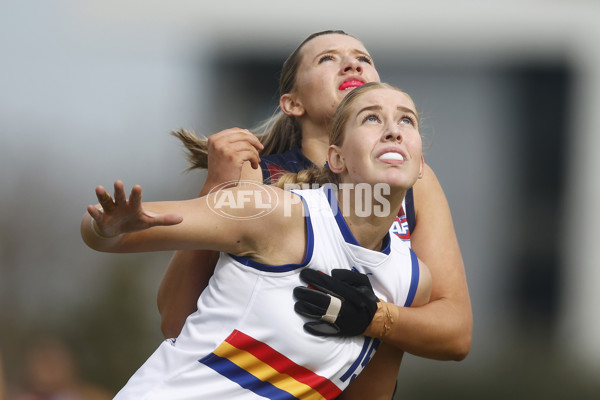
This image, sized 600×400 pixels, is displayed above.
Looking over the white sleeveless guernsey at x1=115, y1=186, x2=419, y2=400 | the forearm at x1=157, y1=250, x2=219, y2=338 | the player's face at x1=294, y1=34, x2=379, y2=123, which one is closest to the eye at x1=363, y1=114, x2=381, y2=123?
the white sleeveless guernsey at x1=115, y1=186, x2=419, y2=400

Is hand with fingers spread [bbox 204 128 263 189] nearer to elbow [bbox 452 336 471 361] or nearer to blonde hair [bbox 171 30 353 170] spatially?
blonde hair [bbox 171 30 353 170]

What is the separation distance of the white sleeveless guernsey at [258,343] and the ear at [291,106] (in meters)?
0.77

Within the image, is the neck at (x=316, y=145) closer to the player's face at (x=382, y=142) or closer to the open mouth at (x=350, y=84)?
the open mouth at (x=350, y=84)

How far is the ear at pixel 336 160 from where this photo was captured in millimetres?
2459

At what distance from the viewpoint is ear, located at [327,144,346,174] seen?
8.07ft

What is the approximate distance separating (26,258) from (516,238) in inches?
192

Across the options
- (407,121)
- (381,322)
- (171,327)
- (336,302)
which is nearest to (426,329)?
(381,322)

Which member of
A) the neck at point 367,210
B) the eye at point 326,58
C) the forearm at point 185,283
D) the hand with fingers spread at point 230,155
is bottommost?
the forearm at point 185,283

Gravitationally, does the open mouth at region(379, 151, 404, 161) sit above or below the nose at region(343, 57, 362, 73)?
below

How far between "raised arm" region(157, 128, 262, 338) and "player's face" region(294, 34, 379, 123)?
428 millimetres

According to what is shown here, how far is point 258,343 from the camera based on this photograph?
2.20 metres

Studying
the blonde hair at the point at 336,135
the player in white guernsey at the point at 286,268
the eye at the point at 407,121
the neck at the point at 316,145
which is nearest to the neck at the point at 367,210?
the player in white guernsey at the point at 286,268

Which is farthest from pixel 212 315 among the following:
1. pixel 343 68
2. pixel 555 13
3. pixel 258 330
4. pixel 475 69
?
pixel 555 13

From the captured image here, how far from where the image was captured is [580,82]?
361 inches
